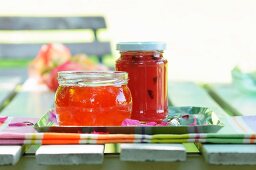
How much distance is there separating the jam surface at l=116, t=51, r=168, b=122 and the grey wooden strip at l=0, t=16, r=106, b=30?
2680mm

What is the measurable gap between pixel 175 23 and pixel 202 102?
741cm

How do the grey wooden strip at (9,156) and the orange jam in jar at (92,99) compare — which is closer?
the grey wooden strip at (9,156)

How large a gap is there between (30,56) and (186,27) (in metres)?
5.57

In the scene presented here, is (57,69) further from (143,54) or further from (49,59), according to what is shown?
(143,54)

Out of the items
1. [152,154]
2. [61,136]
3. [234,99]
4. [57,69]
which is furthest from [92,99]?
[57,69]

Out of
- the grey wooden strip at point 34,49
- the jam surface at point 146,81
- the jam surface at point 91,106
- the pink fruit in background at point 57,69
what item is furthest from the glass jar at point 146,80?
the grey wooden strip at point 34,49

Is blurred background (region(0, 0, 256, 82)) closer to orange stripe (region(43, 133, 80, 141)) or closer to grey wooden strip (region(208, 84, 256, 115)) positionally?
grey wooden strip (region(208, 84, 256, 115))

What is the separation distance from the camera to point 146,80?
1.66 metres

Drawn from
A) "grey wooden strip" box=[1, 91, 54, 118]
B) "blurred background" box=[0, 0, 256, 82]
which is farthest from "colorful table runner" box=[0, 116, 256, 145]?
"blurred background" box=[0, 0, 256, 82]

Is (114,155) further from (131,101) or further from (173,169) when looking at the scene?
(131,101)

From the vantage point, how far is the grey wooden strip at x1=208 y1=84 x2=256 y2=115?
2127 mm

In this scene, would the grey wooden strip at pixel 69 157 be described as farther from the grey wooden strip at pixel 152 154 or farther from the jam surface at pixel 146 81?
the jam surface at pixel 146 81

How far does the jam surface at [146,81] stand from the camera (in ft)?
5.42

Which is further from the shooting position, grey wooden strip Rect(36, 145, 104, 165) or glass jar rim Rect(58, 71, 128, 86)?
glass jar rim Rect(58, 71, 128, 86)
